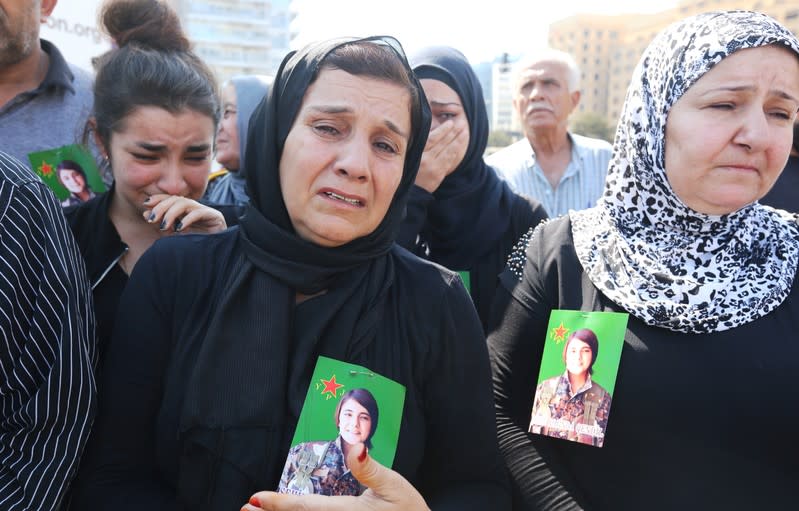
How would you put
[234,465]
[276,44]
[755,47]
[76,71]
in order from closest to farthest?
[234,465], [755,47], [76,71], [276,44]

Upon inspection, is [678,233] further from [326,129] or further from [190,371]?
[190,371]

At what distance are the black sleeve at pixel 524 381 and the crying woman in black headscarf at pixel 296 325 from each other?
0.17 meters

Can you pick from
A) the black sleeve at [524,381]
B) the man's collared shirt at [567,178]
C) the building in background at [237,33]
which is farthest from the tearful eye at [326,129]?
the building in background at [237,33]

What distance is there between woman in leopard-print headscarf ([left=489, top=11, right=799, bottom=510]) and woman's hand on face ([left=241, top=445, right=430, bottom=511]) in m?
0.60

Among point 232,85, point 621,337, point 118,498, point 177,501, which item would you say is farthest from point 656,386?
point 232,85

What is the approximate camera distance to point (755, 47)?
1702mm

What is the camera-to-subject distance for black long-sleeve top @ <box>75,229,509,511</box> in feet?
5.00

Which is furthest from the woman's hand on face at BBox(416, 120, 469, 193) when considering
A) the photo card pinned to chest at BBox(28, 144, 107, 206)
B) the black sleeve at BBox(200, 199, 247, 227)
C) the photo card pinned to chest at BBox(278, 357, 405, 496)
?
the photo card pinned to chest at BBox(278, 357, 405, 496)

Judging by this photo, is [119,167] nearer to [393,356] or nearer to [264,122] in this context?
[264,122]

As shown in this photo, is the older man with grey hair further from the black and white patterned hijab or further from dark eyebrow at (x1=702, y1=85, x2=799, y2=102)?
A: dark eyebrow at (x1=702, y1=85, x2=799, y2=102)

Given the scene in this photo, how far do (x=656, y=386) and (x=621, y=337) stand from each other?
0.14 metres

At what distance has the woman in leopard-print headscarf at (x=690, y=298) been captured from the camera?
1642mm

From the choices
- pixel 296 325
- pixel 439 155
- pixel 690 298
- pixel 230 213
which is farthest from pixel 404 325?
pixel 439 155

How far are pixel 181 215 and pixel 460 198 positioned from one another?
1199 millimetres
